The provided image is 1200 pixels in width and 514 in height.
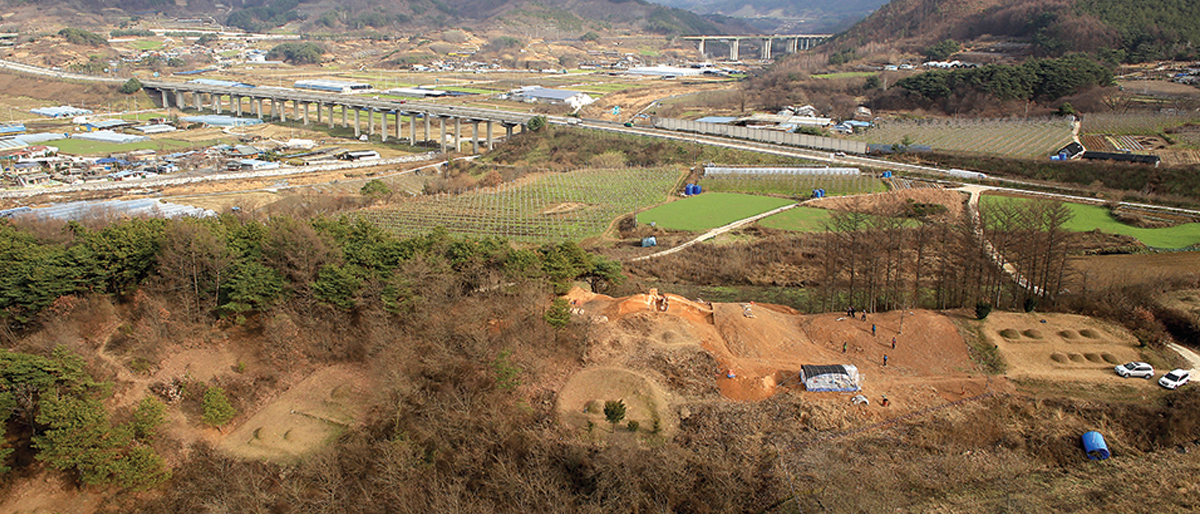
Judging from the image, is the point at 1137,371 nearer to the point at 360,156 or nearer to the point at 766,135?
the point at 766,135

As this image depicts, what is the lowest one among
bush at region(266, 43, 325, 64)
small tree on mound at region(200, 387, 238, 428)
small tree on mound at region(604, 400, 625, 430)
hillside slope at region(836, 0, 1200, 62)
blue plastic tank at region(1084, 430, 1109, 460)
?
small tree on mound at region(200, 387, 238, 428)

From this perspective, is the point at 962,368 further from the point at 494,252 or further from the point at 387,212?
the point at 387,212

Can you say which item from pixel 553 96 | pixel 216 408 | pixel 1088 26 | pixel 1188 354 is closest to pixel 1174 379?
pixel 1188 354

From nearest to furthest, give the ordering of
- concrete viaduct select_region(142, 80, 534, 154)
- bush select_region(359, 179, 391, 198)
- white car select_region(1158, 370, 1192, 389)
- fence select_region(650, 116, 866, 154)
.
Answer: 1. white car select_region(1158, 370, 1192, 389)
2. bush select_region(359, 179, 391, 198)
3. fence select_region(650, 116, 866, 154)
4. concrete viaduct select_region(142, 80, 534, 154)

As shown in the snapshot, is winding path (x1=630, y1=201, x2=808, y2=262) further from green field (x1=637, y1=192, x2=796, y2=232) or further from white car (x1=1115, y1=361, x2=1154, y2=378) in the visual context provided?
white car (x1=1115, y1=361, x2=1154, y2=378)

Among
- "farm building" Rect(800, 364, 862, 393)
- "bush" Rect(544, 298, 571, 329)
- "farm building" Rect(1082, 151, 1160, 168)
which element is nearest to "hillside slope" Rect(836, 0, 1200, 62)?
"farm building" Rect(1082, 151, 1160, 168)

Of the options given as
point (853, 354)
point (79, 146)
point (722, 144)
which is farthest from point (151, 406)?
point (79, 146)
